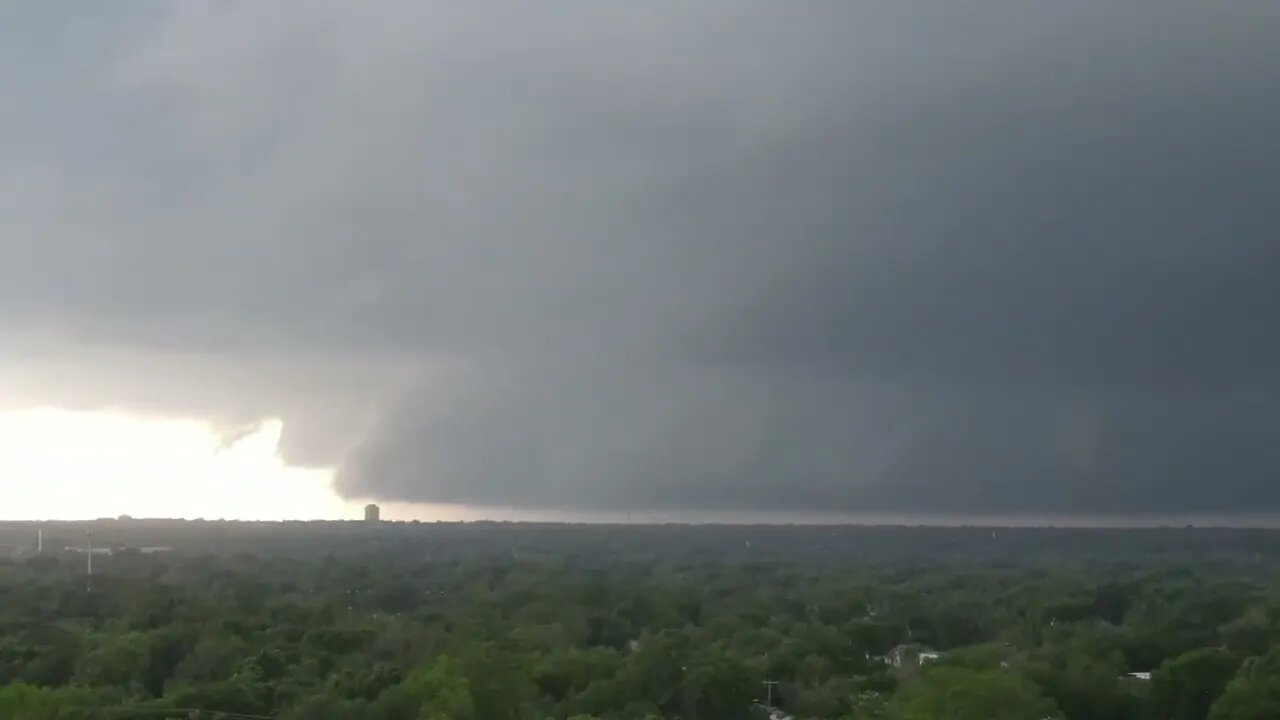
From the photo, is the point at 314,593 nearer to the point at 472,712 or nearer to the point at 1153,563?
the point at 472,712

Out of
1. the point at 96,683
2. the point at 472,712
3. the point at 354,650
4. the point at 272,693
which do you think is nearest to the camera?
the point at 472,712

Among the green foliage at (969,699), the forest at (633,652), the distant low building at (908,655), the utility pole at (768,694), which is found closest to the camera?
the green foliage at (969,699)

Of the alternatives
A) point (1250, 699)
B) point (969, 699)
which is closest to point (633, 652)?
point (969, 699)

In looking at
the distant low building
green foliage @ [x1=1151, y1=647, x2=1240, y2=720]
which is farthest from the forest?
the distant low building

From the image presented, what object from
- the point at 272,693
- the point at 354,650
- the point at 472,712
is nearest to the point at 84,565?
the point at 354,650

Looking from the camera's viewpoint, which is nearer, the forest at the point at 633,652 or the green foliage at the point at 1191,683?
the forest at the point at 633,652

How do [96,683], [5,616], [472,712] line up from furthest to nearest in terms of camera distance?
[5,616]
[96,683]
[472,712]

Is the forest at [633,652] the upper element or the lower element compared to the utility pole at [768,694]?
upper

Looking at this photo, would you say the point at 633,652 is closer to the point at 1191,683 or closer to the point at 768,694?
the point at 768,694

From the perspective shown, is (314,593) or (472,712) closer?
(472,712)

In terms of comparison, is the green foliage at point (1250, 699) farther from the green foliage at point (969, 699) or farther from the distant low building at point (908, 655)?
the distant low building at point (908, 655)

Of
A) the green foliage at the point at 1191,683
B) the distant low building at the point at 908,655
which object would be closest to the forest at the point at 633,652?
the green foliage at the point at 1191,683
